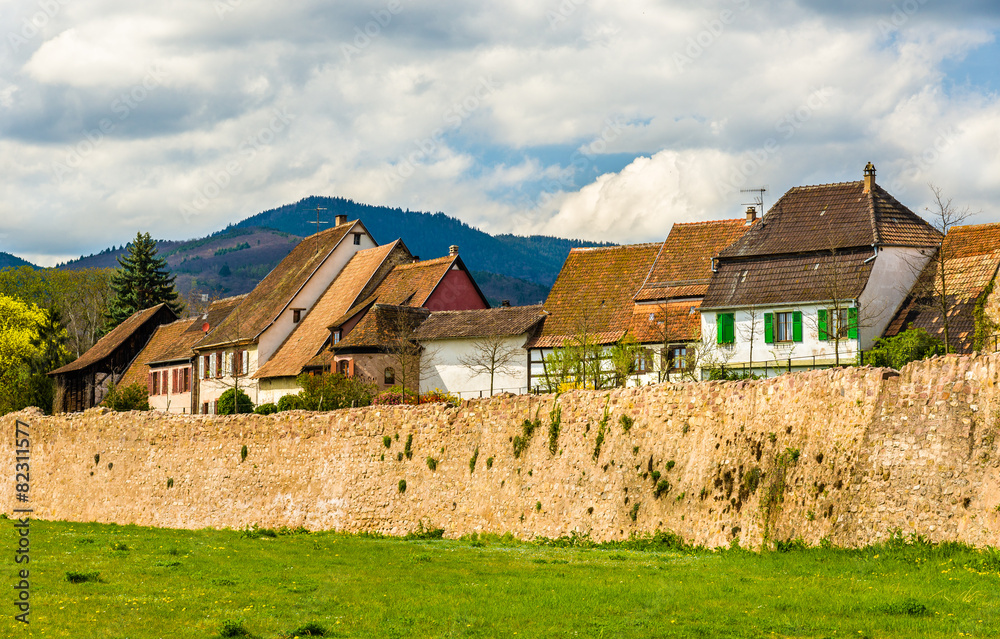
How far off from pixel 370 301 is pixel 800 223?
2527 cm

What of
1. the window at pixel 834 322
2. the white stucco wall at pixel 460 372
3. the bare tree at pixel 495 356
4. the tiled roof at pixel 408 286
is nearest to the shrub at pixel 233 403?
the tiled roof at pixel 408 286

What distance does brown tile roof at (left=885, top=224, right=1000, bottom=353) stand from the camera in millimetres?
42062

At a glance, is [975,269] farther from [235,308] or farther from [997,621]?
[235,308]

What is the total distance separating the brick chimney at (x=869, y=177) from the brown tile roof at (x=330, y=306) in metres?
29.3

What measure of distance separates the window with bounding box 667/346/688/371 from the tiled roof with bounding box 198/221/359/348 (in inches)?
1071

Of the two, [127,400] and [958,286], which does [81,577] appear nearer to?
[958,286]

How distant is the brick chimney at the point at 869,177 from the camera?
50550 mm

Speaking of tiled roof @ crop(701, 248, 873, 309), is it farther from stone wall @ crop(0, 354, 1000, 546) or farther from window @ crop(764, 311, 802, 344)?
stone wall @ crop(0, 354, 1000, 546)

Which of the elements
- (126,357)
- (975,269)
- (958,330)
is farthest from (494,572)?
(126,357)

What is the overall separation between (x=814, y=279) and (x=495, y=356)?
660 inches

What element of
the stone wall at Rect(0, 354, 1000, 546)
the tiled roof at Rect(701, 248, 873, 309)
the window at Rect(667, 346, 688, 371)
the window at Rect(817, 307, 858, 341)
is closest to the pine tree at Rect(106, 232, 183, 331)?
the stone wall at Rect(0, 354, 1000, 546)

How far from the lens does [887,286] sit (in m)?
47.4

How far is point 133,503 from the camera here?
41.8 meters

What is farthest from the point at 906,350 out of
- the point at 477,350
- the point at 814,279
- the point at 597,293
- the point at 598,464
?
the point at 477,350
